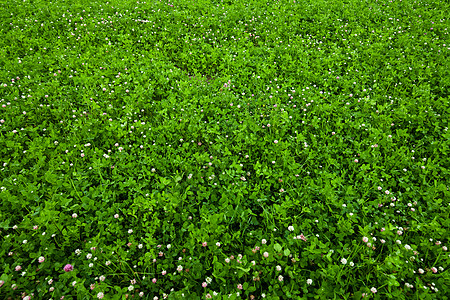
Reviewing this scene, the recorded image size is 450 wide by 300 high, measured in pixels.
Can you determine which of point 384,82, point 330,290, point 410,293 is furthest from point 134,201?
point 384,82

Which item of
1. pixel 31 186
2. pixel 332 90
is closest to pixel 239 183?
pixel 31 186

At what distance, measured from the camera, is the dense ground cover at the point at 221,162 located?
94.7 inches

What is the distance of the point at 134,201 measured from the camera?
2814 mm

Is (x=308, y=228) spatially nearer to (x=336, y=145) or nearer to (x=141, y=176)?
(x=336, y=145)

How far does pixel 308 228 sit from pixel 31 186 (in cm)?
314

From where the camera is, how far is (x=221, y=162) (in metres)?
3.43

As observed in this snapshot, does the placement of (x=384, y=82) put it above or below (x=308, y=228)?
above

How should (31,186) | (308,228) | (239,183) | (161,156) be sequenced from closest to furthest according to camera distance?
(308,228)
(31,186)
(239,183)
(161,156)

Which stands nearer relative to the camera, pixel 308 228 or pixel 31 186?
→ pixel 308 228

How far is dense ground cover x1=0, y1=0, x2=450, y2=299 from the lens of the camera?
2.40 meters

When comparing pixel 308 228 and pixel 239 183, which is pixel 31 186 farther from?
pixel 308 228

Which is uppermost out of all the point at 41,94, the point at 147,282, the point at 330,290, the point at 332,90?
the point at 332,90

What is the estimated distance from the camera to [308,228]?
→ 273 centimetres

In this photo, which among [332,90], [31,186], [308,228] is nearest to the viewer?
[308,228]
